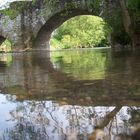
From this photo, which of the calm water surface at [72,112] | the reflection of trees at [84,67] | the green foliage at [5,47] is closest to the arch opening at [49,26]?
the green foliage at [5,47]

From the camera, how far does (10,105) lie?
2363mm

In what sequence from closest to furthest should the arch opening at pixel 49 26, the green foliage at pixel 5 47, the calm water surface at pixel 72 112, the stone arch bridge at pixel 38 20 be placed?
1. the calm water surface at pixel 72 112
2. the stone arch bridge at pixel 38 20
3. the arch opening at pixel 49 26
4. the green foliage at pixel 5 47

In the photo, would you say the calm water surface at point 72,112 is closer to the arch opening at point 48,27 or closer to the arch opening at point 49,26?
the arch opening at point 48,27

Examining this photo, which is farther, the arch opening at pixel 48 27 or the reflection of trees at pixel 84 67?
the arch opening at pixel 48 27

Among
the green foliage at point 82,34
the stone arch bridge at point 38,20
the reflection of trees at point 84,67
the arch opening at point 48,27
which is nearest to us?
the reflection of trees at point 84,67

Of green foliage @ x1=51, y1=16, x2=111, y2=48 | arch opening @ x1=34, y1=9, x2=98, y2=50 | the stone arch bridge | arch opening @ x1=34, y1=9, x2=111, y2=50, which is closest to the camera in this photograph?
the stone arch bridge

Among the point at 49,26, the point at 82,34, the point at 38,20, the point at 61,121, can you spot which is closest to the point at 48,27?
the point at 49,26

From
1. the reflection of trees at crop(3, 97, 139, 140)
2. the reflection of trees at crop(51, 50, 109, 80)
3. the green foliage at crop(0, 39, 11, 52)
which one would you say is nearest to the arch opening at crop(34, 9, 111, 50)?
the green foliage at crop(0, 39, 11, 52)

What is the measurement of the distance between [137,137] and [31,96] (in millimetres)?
1336

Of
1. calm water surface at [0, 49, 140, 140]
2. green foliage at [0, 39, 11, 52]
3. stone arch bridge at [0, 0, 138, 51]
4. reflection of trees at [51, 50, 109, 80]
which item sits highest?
stone arch bridge at [0, 0, 138, 51]

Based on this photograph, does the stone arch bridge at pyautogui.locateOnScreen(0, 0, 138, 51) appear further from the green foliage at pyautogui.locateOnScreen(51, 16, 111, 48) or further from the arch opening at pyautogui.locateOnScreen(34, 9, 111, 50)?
the green foliage at pyautogui.locateOnScreen(51, 16, 111, 48)

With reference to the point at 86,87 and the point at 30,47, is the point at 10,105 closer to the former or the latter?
the point at 86,87

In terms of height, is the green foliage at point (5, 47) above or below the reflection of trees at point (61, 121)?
below

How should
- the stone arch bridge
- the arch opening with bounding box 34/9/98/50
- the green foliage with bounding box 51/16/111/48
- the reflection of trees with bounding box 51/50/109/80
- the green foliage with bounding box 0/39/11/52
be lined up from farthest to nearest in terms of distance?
the green foliage with bounding box 51/16/111/48
the green foliage with bounding box 0/39/11/52
the arch opening with bounding box 34/9/98/50
the stone arch bridge
the reflection of trees with bounding box 51/50/109/80
